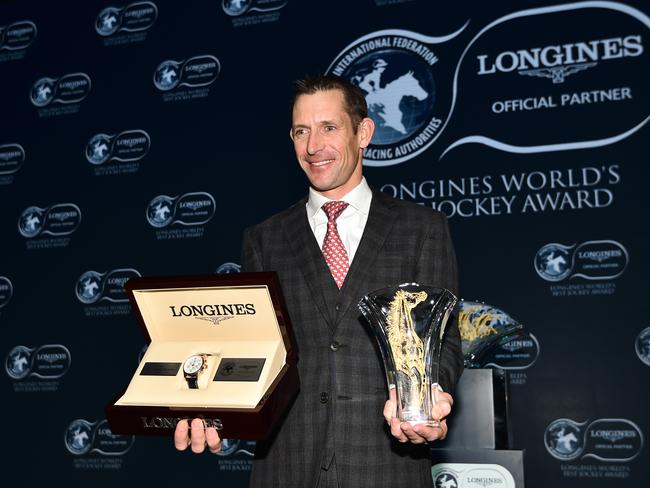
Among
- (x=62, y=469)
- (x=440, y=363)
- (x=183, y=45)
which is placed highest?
(x=183, y=45)

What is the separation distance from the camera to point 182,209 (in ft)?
12.0

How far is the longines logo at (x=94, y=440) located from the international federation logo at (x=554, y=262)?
2.07 m

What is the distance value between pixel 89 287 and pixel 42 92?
3.70 ft

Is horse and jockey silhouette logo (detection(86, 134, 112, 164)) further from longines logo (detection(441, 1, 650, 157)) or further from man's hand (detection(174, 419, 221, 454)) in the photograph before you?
man's hand (detection(174, 419, 221, 454))

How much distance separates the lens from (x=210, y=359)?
1.55 m

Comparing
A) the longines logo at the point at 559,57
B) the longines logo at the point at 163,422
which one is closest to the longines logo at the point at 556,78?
the longines logo at the point at 559,57

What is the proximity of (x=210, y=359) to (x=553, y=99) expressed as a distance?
2.11 metres

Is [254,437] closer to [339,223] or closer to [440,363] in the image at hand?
[440,363]

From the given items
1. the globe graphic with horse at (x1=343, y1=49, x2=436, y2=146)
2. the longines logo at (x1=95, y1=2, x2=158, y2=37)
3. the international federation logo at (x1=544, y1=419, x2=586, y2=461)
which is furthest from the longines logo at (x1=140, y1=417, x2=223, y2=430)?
the longines logo at (x1=95, y1=2, x2=158, y2=37)

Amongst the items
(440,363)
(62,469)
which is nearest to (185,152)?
(62,469)

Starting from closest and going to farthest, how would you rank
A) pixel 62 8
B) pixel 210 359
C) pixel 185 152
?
pixel 210 359, pixel 185 152, pixel 62 8

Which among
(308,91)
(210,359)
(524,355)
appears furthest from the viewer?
(524,355)

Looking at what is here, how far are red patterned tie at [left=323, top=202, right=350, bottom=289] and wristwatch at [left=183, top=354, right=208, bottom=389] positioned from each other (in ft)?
1.07

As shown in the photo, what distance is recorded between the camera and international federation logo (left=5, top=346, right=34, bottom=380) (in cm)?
386
